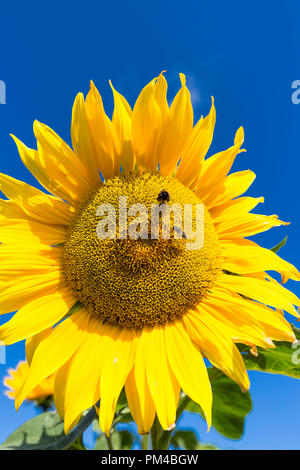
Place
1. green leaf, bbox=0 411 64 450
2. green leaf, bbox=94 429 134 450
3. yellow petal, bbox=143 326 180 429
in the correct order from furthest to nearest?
green leaf, bbox=94 429 134 450, green leaf, bbox=0 411 64 450, yellow petal, bbox=143 326 180 429

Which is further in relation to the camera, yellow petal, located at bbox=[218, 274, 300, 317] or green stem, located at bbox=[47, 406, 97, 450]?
green stem, located at bbox=[47, 406, 97, 450]

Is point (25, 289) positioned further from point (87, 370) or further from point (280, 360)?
point (280, 360)

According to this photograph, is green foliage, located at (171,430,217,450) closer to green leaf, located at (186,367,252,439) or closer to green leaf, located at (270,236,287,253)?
green leaf, located at (186,367,252,439)

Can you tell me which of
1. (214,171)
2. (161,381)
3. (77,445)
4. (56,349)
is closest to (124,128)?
(214,171)

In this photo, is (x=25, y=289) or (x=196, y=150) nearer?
(x=25, y=289)

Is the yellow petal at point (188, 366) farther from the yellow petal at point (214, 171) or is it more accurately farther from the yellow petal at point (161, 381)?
the yellow petal at point (214, 171)

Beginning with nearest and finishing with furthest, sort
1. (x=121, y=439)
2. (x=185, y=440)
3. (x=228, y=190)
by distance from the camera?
(x=228, y=190), (x=121, y=439), (x=185, y=440)

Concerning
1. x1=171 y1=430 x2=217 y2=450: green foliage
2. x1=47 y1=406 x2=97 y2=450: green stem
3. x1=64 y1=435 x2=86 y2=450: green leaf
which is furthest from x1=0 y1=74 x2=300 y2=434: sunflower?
x1=171 y1=430 x2=217 y2=450: green foliage

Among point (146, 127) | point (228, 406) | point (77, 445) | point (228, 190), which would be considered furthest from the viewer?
point (77, 445)
